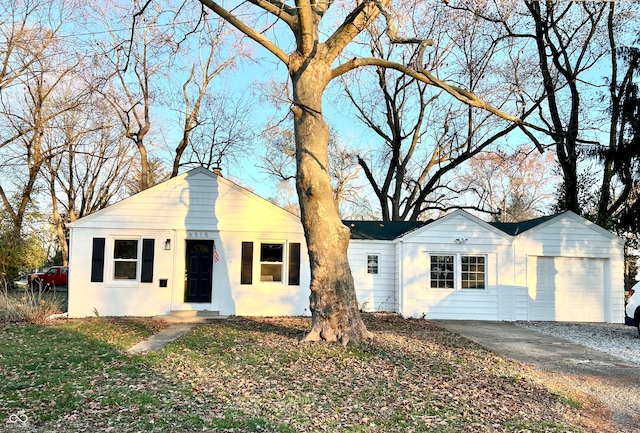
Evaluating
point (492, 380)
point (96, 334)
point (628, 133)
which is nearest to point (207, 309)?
point (96, 334)

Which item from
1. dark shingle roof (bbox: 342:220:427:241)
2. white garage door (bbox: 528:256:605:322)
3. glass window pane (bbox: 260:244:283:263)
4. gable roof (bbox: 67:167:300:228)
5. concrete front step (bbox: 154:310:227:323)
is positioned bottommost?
concrete front step (bbox: 154:310:227:323)

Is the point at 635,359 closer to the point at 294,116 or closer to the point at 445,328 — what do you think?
the point at 445,328

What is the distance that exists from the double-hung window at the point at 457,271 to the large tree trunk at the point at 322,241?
21.0 ft

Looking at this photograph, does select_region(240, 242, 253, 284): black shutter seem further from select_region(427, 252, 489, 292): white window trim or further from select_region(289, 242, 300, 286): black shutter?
select_region(427, 252, 489, 292): white window trim

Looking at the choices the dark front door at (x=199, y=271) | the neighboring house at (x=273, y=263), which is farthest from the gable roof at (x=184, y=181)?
the dark front door at (x=199, y=271)

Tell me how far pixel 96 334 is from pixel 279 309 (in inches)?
214

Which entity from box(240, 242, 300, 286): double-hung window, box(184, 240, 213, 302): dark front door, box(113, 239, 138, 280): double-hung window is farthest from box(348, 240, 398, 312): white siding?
box(113, 239, 138, 280): double-hung window

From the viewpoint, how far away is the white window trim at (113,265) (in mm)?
13461

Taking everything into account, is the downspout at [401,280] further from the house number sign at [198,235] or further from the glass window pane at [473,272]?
the house number sign at [198,235]

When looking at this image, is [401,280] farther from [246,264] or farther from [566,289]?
[566,289]

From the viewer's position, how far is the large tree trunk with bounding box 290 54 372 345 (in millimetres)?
8352

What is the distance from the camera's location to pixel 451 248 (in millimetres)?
14312

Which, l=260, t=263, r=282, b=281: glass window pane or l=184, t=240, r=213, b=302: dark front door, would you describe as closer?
l=184, t=240, r=213, b=302: dark front door

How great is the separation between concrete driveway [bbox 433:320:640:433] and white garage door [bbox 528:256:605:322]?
2436mm
